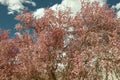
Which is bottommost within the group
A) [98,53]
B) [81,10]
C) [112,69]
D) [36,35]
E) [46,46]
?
[112,69]

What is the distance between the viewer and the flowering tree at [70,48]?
26.6m

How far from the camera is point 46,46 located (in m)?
29.5

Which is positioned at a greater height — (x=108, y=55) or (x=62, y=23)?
(x=62, y=23)

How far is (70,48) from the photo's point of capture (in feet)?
97.2

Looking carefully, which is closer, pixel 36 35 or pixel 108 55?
pixel 108 55

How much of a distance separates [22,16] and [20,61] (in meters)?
5.91

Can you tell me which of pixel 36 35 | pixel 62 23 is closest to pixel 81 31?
pixel 62 23

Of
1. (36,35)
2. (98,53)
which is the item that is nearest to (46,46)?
(36,35)

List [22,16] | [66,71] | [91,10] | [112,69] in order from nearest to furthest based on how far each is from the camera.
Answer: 1. [112,69]
2. [66,71]
3. [91,10]
4. [22,16]

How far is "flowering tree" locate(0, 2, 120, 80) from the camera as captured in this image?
26.6 metres

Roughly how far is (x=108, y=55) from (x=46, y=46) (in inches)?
255

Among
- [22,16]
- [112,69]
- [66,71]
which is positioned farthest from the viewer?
[22,16]

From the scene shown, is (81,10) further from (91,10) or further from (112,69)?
(112,69)

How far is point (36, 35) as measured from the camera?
1247 inches
